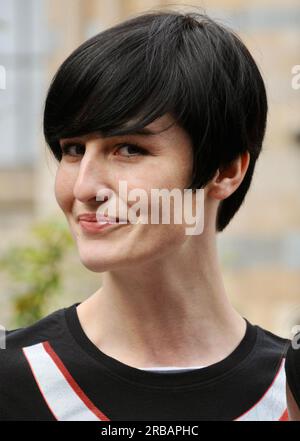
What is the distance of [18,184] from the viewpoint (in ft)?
41.7

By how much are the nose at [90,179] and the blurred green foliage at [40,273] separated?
2.66 metres

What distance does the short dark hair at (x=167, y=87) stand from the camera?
2719 millimetres

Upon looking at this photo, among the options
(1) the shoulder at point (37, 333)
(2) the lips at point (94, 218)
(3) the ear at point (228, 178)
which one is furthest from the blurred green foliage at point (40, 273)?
(2) the lips at point (94, 218)

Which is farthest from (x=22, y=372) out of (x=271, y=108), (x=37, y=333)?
(x=271, y=108)

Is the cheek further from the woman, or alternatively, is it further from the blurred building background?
the blurred building background

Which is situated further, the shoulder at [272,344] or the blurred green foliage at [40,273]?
the blurred green foliage at [40,273]

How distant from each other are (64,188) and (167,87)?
1.09 feet

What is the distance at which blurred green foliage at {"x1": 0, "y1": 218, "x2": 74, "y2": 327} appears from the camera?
17.7 feet

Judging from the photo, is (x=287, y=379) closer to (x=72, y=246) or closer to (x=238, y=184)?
(x=238, y=184)

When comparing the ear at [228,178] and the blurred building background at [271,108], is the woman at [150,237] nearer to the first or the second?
the ear at [228,178]

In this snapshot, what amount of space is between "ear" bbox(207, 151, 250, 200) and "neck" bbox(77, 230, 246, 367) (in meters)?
0.14

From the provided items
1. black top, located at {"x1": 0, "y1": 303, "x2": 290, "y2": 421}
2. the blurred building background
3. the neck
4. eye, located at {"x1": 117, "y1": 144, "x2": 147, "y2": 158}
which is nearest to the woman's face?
eye, located at {"x1": 117, "y1": 144, "x2": 147, "y2": 158}

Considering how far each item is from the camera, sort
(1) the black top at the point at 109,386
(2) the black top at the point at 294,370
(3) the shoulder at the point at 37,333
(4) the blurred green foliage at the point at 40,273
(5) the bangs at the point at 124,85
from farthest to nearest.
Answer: (4) the blurred green foliage at the point at 40,273, (3) the shoulder at the point at 37,333, (1) the black top at the point at 109,386, (5) the bangs at the point at 124,85, (2) the black top at the point at 294,370

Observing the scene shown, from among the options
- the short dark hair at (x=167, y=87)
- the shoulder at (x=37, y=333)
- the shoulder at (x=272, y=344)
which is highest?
the short dark hair at (x=167, y=87)
